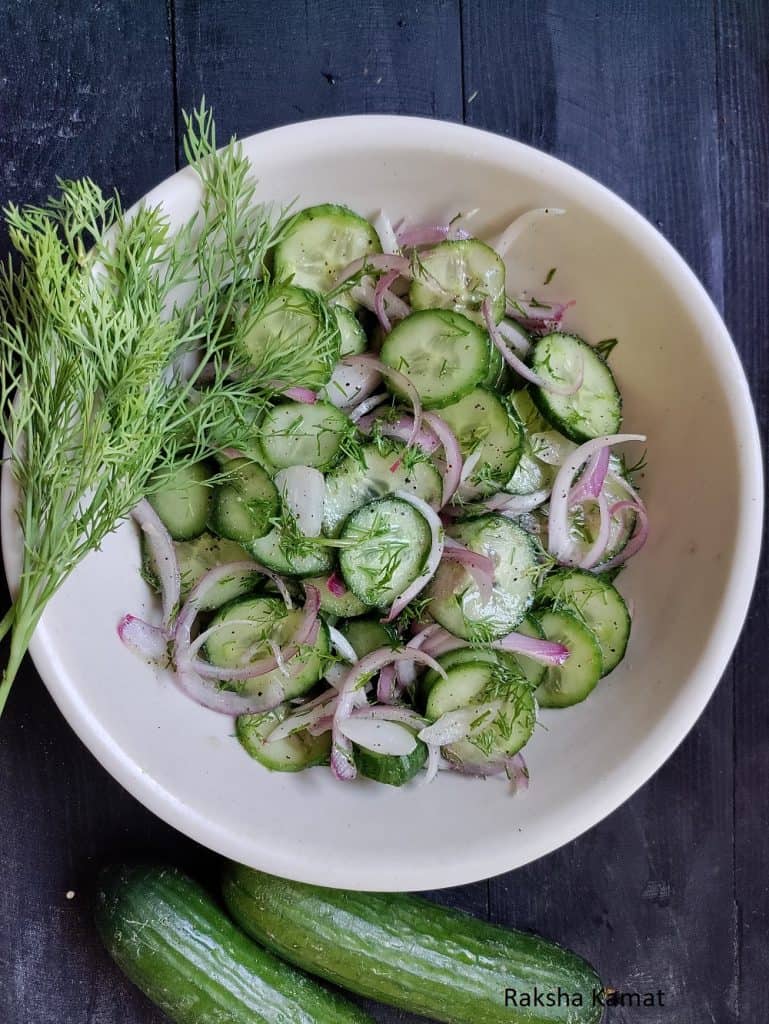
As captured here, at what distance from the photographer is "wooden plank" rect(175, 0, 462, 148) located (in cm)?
149

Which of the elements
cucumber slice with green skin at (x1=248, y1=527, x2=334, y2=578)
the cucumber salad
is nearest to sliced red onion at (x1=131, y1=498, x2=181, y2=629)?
the cucumber salad

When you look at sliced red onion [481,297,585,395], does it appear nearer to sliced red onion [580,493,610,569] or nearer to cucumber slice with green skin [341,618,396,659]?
sliced red onion [580,493,610,569]

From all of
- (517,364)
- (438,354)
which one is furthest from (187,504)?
(517,364)

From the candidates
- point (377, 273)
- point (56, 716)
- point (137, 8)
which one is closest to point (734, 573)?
point (377, 273)

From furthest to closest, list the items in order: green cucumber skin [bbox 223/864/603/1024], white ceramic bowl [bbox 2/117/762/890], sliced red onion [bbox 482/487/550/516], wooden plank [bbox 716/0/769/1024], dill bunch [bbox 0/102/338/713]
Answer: wooden plank [bbox 716/0/769/1024] → green cucumber skin [bbox 223/864/603/1024] → sliced red onion [bbox 482/487/550/516] → white ceramic bowl [bbox 2/117/762/890] → dill bunch [bbox 0/102/338/713]

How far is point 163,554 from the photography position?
1.32 meters

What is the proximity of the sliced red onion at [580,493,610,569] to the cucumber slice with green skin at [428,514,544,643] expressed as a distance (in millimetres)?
92

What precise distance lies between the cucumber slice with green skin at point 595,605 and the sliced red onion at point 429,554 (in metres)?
0.19

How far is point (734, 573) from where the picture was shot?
128 centimetres

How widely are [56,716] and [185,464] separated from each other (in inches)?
23.0

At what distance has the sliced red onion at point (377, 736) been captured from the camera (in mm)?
1310

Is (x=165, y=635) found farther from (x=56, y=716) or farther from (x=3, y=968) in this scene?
(x=3, y=968)

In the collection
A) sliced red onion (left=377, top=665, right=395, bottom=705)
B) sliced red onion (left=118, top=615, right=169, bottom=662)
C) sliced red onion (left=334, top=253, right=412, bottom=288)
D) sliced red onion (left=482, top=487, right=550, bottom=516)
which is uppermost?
sliced red onion (left=334, top=253, right=412, bottom=288)

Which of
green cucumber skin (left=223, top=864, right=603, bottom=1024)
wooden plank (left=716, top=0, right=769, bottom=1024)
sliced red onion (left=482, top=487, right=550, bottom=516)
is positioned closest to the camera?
sliced red onion (left=482, top=487, right=550, bottom=516)
